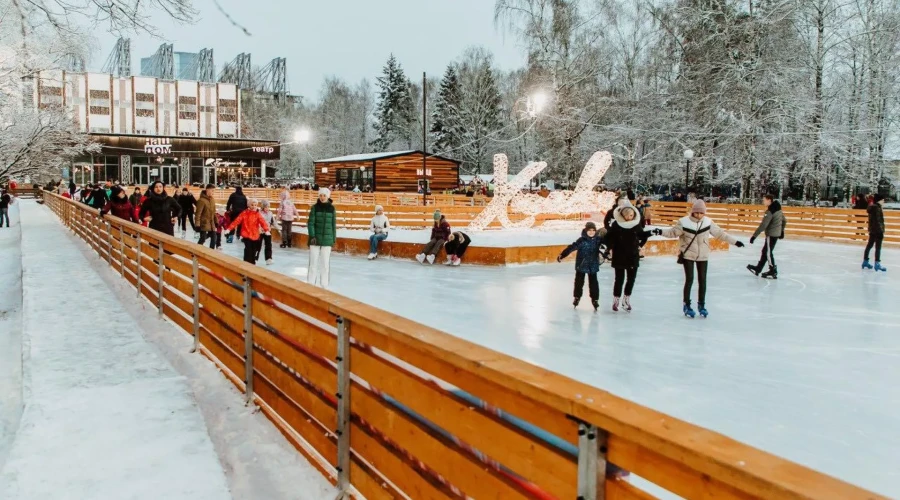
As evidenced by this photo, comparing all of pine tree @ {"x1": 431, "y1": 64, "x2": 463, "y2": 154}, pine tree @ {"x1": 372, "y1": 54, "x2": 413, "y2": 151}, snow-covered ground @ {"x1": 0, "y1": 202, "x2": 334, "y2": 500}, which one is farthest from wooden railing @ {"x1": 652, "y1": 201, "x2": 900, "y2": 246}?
Result: pine tree @ {"x1": 372, "y1": 54, "x2": 413, "y2": 151}

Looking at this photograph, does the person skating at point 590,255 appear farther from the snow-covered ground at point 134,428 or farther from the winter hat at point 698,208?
the snow-covered ground at point 134,428

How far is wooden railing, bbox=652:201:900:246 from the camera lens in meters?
20.3

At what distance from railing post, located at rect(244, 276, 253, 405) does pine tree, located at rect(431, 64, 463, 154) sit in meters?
54.1

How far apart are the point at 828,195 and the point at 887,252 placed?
1802cm

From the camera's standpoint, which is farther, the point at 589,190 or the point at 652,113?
the point at 652,113

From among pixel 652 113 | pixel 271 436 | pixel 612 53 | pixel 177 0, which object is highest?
pixel 612 53

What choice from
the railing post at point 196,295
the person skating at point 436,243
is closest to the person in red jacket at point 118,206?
the person skating at point 436,243

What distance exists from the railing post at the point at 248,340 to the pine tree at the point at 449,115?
54.1m

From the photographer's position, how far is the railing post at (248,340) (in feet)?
13.8

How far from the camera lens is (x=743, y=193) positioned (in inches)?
1124

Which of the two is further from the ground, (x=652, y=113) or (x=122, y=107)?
(x=122, y=107)

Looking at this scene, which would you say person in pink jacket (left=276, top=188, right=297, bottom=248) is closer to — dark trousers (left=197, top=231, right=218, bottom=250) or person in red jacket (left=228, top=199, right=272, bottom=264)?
dark trousers (left=197, top=231, right=218, bottom=250)

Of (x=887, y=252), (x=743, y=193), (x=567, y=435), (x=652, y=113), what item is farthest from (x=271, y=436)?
(x=652, y=113)

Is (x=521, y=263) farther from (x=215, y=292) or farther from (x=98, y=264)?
(x=215, y=292)
